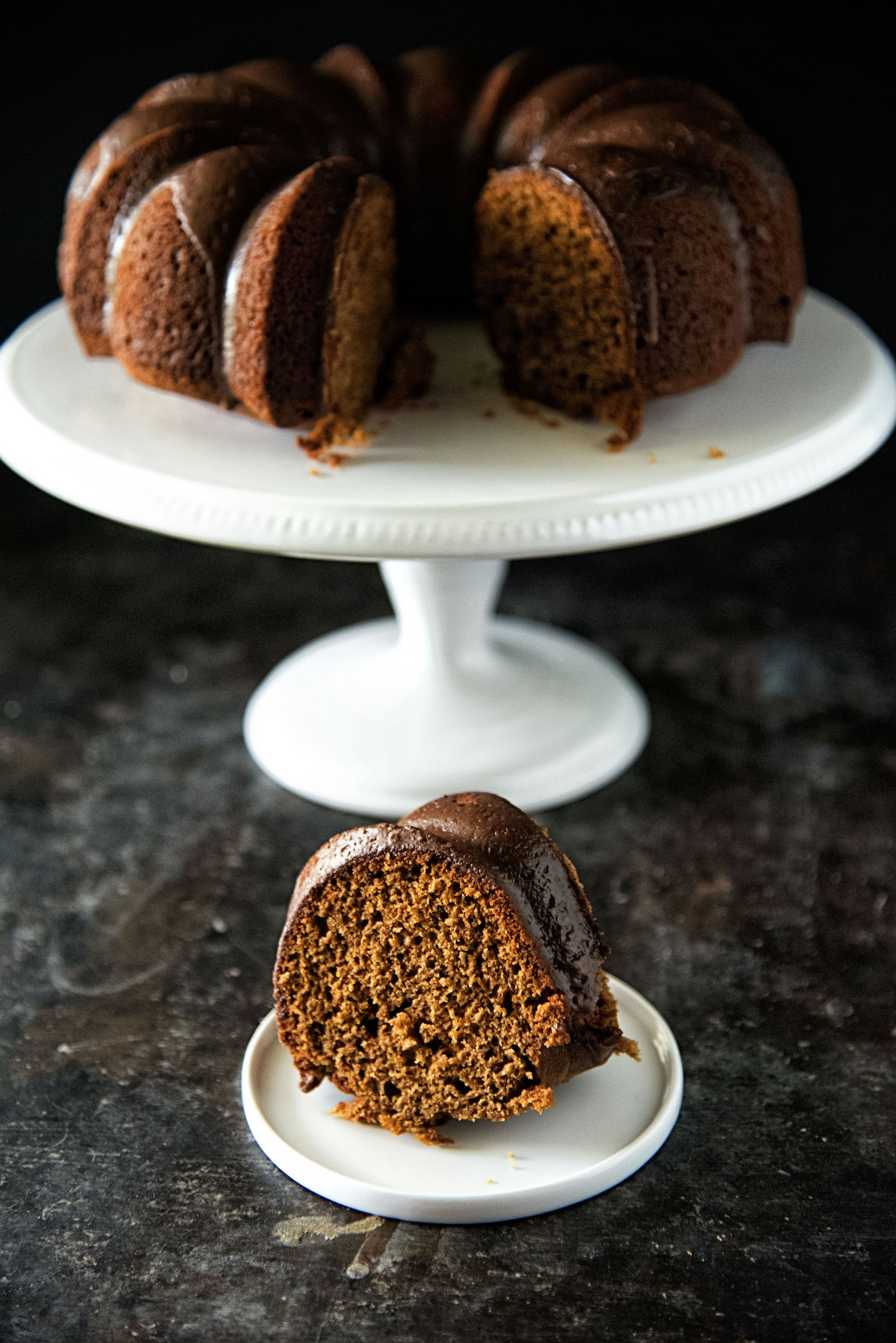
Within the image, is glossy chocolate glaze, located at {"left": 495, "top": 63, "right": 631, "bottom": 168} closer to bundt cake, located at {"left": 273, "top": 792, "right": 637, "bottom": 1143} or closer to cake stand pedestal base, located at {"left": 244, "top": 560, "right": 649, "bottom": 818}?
cake stand pedestal base, located at {"left": 244, "top": 560, "right": 649, "bottom": 818}

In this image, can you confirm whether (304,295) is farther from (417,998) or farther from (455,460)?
(417,998)

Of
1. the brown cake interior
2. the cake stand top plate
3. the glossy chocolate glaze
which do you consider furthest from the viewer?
the glossy chocolate glaze

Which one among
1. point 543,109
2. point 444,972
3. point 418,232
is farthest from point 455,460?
point 444,972

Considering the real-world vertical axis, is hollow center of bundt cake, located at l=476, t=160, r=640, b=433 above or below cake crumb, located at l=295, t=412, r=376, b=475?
above

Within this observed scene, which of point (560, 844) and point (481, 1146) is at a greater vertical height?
point (481, 1146)

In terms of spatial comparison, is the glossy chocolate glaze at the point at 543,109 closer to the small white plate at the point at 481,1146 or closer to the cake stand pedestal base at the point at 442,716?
the cake stand pedestal base at the point at 442,716

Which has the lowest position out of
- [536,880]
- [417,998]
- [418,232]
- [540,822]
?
[540,822]

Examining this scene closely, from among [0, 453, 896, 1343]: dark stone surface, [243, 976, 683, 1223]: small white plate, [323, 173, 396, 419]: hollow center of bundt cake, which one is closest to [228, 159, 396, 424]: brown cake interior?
[323, 173, 396, 419]: hollow center of bundt cake
